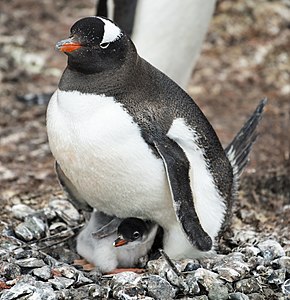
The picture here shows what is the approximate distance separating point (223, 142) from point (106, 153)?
2.25 m

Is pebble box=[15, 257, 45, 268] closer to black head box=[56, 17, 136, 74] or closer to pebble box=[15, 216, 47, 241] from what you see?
pebble box=[15, 216, 47, 241]

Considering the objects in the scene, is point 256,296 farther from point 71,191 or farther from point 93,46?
point 93,46

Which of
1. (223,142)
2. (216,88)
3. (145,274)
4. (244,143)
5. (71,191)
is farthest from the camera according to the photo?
(216,88)

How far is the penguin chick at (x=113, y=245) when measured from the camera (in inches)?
136

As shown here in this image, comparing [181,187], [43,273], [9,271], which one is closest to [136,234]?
[181,187]

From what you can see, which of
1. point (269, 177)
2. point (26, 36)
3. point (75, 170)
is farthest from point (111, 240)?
point (26, 36)

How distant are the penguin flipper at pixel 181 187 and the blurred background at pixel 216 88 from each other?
806 millimetres

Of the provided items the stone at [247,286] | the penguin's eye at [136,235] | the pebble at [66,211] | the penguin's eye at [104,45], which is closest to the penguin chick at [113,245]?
the penguin's eye at [136,235]

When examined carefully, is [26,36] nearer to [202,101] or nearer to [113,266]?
[202,101]

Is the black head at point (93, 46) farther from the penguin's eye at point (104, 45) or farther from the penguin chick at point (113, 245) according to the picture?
the penguin chick at point (113, 245)

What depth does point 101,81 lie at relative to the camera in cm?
324

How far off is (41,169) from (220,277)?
6.38 ft

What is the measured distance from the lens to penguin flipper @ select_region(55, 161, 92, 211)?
3.68 meters

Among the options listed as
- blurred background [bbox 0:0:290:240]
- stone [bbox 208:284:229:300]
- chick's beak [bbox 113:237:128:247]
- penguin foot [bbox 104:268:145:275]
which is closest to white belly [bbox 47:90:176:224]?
chick's beak [bbox 113:237:128:247]
